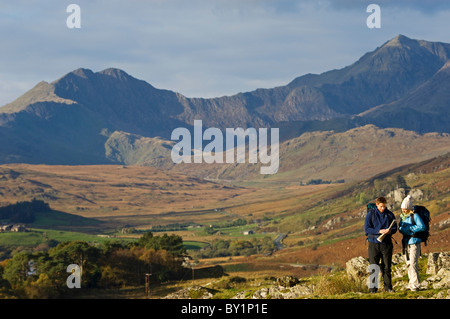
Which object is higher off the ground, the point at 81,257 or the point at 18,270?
the point at 81,257

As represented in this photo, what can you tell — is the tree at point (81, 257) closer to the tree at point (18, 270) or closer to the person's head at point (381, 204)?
the tree at point (18, 270)

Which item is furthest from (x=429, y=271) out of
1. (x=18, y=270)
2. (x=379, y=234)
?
(x=18, y=270)

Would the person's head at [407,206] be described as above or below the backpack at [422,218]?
above

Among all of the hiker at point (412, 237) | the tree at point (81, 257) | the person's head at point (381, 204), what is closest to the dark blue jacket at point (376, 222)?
the person's head at point (381, 204)

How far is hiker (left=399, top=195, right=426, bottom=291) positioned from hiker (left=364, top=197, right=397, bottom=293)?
2.13 ft

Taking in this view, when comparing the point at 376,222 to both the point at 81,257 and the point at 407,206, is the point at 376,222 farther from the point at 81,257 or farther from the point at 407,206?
the point at 81,257

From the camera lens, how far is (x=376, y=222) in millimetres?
27359

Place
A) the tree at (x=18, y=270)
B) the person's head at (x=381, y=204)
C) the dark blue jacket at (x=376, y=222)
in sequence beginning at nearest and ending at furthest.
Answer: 1. the dark blue jacket at (x=376, y=222)
2. the person's head at (x=381, y=204)
3. the tree at (x=18, y=270)

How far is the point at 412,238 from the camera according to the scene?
27031 mm

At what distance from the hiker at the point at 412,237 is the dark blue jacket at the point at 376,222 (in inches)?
25.7

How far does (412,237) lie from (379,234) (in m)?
A: 1.53

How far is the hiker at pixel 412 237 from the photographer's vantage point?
Answer: 26.8m
